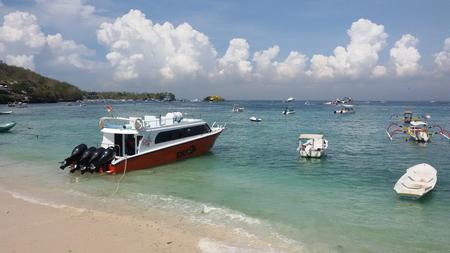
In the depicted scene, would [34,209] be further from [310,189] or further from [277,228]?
[310,189]

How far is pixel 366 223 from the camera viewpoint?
1462cm

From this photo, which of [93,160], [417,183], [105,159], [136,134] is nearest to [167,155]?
[136,134]

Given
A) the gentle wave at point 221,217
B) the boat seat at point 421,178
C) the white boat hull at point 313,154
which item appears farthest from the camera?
the white boat hull at point 313,154

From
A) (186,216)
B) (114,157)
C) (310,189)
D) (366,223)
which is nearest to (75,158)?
(114,157)

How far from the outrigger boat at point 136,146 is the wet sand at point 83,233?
691 cm

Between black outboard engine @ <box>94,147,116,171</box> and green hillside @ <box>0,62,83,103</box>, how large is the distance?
131917 mm

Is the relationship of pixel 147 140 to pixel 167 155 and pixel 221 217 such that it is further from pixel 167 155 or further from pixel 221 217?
pixel 221 217

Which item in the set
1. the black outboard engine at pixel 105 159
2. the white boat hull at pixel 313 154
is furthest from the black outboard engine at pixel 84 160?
the white boat hull at pixel 313 154

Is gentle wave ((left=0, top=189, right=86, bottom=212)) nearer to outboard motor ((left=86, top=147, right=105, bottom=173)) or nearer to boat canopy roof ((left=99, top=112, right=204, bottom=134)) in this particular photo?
outboard motor ((left=86, top=147, right=105, bottom=173))

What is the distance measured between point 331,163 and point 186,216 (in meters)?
15.5

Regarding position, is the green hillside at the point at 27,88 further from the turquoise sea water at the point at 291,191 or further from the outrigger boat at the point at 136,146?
the outrigger boat at the point at 136,146

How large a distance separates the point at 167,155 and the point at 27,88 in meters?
156

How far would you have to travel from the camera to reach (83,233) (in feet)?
41.0

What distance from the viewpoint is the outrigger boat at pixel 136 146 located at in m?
22.3
